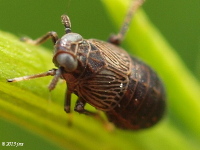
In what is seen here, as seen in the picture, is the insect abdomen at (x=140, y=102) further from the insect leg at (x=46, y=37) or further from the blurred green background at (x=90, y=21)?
the blurred green background at (x=90, y=21)

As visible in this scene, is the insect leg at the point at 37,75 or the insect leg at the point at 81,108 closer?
the insect leg at the point at 37,75

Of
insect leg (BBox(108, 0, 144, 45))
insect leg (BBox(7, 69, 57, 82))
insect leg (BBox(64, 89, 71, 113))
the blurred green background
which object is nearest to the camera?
insect leg (BBox(7, 69, 57, 82))

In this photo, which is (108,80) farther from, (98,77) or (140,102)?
(140,102)

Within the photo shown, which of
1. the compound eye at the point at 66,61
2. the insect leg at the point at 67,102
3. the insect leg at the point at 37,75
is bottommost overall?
the insect leg at the point at 67,102

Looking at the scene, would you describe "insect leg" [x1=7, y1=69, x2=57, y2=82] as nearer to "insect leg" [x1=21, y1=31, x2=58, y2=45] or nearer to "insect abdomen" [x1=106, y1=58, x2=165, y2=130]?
"insect leg" [x1=21, y1=31, x2=58, y2=45]

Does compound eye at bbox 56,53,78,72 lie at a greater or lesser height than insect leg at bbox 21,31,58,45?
greater

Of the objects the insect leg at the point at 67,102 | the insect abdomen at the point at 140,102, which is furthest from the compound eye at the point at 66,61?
the insect abdomen at the point at 140,102

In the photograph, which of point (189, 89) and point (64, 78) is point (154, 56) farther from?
point (64, 78)

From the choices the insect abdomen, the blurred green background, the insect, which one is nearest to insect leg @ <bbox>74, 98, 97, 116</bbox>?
the insect
